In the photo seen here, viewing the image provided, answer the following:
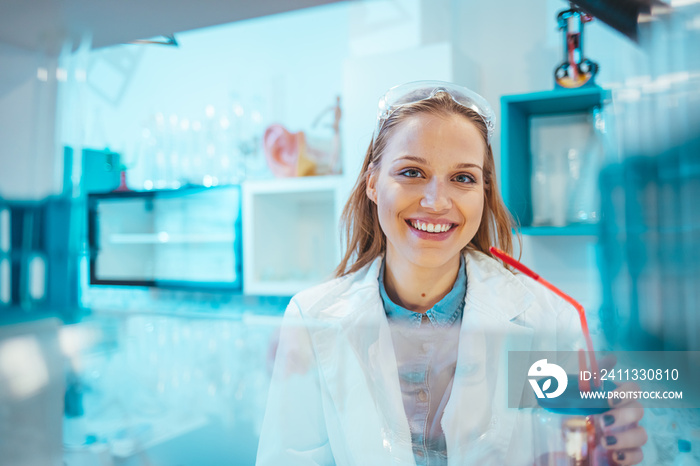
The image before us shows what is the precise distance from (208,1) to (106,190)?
95cm

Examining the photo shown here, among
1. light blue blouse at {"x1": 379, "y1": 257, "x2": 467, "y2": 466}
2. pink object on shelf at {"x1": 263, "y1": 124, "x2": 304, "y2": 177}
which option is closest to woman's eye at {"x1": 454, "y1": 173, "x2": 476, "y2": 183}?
light blue blouse at {"x1": 379, "y1": 257, "x2": 467, "y2": 466}

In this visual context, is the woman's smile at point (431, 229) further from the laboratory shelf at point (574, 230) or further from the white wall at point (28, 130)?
the white wall at point (28, 130)

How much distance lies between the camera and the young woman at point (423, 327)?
0.38m

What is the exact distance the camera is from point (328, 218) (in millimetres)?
866

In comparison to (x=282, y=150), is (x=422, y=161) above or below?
below

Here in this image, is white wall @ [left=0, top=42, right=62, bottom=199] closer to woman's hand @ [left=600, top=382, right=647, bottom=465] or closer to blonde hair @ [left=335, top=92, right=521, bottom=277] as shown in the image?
blonde hair @ [left=335, top=92, right=521, bottom=277]

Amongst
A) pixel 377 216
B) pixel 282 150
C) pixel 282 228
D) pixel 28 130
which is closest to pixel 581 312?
pixel 377 216

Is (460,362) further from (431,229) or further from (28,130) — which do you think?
(28,130)

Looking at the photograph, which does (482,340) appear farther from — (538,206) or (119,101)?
(119,101)

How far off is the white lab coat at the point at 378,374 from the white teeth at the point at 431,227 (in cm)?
7

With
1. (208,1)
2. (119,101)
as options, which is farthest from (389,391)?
(119,101)

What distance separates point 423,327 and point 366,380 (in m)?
0.07

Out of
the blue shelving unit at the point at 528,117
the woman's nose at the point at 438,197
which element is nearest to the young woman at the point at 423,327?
the woman's nose at the point at 438,197

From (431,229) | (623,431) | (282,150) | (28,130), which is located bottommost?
(623,431)
